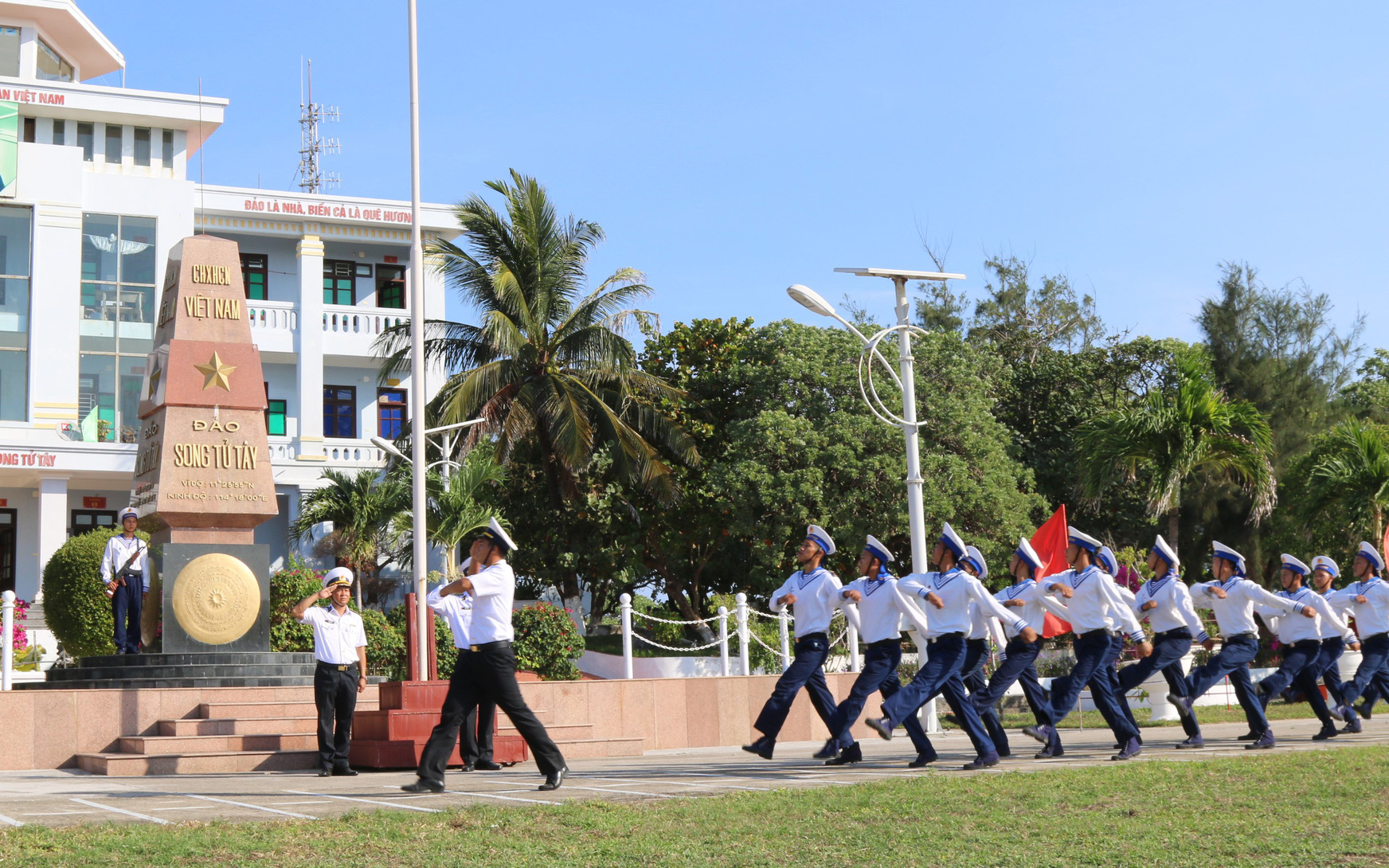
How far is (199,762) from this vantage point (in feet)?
40.1

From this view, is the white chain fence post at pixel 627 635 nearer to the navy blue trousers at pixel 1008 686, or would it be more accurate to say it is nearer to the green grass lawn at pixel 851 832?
the navy blue trousers at pixel 1008 686

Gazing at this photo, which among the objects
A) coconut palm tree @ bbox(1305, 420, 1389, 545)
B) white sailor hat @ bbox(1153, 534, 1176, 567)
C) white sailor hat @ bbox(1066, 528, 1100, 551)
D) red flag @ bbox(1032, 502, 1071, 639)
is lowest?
white sailor hat @ bbox(1153, 534, 1176, 567)

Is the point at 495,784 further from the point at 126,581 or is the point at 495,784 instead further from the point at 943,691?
the point at 126,581

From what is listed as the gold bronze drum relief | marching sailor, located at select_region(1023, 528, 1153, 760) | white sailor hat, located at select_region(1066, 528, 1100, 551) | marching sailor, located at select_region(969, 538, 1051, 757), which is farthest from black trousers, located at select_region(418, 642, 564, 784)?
the gold bronze drum relief

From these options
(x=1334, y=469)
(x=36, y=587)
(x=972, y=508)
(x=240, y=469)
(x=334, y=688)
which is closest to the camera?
(x=334, y=688)

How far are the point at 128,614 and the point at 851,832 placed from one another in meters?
10.4

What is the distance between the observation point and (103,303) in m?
32.7

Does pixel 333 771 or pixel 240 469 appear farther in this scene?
pixel 240 469

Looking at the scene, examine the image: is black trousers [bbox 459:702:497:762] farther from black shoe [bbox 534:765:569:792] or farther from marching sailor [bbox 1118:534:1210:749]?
marching sailor [bbox 1118:534:1210:749]

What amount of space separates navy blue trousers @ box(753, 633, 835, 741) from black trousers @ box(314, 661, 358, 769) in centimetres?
333

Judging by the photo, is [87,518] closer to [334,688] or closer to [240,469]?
[240,469]

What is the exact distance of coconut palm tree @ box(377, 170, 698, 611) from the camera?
27.4 metres

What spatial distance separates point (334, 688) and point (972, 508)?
706 inches

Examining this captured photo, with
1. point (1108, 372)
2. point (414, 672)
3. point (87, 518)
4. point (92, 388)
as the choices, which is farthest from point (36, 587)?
point (1108, 372)
